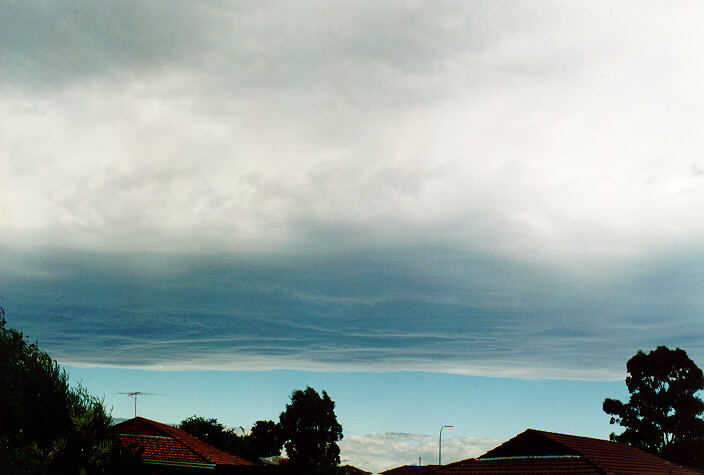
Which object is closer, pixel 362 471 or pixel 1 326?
pixel 1 326

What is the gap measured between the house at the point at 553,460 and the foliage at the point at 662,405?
17.5m

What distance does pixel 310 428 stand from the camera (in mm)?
83000

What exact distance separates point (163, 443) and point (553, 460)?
92.5 feet

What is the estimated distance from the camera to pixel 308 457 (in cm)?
8081

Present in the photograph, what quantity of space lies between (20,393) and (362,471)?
80135 mm

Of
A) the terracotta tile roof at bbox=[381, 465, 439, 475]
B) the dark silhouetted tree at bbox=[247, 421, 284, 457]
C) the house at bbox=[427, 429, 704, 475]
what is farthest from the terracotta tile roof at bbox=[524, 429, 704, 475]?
the dark silhouetted tree at bbox=[247, 421, 284, 457]

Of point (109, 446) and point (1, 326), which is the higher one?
point (1, 326)

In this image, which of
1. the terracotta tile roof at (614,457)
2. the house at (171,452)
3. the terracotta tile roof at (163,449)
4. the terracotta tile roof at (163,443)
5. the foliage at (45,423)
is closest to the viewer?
the foliage at (45,423)

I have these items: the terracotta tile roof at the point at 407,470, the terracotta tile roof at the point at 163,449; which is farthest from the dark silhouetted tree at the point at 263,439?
the terracotta tile roof at the point at 163,449

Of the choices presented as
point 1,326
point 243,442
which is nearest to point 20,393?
point 1,326

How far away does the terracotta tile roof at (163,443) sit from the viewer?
1811 inches

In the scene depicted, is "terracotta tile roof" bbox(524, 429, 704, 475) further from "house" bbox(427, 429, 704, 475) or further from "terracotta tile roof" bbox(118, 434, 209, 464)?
"terracotta tile roof" bbox(118, 434, 209, 464)

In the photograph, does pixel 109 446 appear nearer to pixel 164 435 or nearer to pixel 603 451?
pixel 164 435

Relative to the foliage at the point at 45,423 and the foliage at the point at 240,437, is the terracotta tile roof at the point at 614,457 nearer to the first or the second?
the foliage at the point at 45,423
